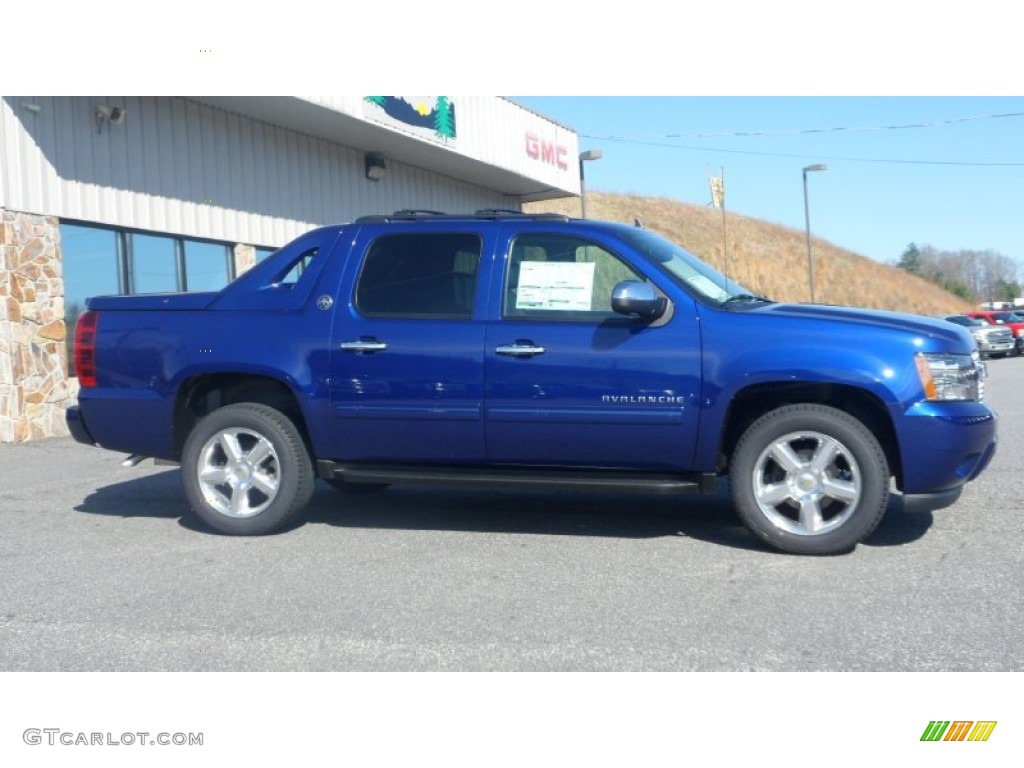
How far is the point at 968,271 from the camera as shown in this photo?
98000 millimetres

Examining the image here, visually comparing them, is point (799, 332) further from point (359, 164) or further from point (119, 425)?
point (359, 164)

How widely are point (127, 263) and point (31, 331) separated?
1.83m

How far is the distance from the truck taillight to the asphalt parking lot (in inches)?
37.9

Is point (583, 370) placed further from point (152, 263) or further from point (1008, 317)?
point (1008, 317)

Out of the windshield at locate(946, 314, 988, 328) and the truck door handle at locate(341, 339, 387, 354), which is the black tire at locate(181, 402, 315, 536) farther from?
the windshield at locate(946, 314, 988, 328)

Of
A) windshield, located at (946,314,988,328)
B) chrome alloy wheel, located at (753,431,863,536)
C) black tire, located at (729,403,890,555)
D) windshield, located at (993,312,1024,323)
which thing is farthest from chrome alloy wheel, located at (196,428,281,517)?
windshield, located at (993,312,1024,323)

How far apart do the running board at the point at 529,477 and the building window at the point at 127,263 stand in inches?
282

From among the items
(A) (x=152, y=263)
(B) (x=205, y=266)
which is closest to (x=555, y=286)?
(A) (x=152, y=263)

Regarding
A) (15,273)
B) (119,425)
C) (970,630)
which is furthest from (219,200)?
(970,630)

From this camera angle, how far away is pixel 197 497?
6141mm

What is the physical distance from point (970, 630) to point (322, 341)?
369cm

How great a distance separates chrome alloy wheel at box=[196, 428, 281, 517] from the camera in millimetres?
6098

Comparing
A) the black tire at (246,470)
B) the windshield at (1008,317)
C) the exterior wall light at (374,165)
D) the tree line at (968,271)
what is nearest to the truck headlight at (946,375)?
the black tire at (246,470)

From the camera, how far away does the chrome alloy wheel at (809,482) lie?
5.25m
